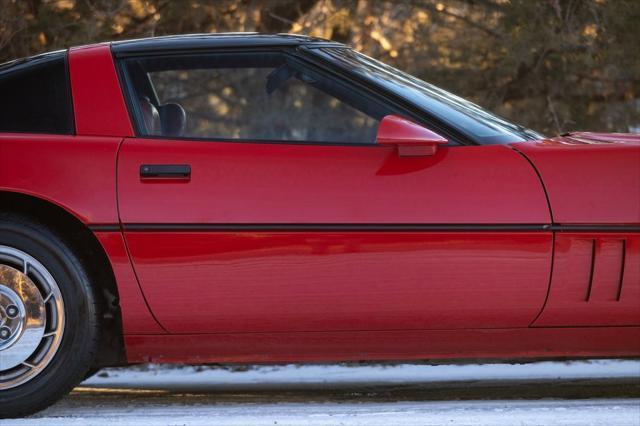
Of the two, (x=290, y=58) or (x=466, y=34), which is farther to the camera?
(x=466, y=34)

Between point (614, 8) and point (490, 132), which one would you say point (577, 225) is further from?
point (614, 8)

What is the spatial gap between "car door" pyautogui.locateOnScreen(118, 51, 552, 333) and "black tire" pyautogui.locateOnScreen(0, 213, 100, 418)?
240 millimetres

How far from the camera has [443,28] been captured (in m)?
8.34

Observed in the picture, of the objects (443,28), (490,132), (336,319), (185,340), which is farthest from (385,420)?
(443,28)

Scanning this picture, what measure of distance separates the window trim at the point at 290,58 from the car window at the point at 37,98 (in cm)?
22

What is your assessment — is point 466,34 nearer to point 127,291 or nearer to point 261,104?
point 261,104

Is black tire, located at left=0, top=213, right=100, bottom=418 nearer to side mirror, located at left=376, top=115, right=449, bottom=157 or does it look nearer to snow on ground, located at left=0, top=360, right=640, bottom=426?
snow on ground, located at left=0, top=360, right=640, bottom=426

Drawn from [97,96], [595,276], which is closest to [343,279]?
[595,276]

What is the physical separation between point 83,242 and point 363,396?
1.39m

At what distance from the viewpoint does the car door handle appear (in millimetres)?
4254

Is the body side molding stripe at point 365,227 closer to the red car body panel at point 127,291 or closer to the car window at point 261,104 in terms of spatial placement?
the red car body panel at point 127,291

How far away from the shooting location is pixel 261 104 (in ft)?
15.5

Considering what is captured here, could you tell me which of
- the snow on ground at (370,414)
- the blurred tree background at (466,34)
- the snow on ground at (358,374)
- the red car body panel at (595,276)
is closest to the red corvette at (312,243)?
the red car body panel at (595,276)

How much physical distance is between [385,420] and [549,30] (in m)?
4.08
